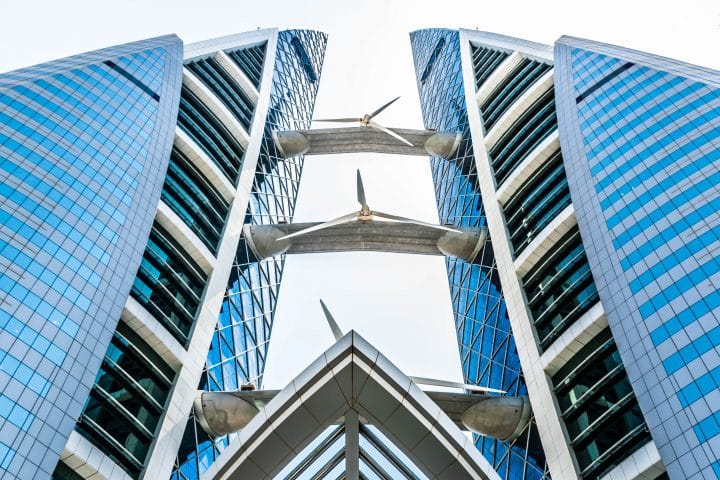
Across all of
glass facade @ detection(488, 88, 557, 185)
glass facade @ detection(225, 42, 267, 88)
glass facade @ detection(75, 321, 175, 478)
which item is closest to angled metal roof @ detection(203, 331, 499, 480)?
glass facade @ detection(75, 321, 175, 478)

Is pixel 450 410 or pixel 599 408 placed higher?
pixel 450 410

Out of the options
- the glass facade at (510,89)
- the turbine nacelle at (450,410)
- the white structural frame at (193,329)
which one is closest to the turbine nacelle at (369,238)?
the white structural frame at (193,329)

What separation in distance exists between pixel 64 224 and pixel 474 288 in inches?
1567

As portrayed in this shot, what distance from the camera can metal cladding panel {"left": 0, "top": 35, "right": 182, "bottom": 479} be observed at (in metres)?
28.9

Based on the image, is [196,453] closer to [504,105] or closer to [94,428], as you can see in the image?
[94,428]

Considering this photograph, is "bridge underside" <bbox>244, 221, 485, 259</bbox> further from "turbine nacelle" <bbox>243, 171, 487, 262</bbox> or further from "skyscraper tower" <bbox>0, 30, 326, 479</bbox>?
"skyscraper tower" <bbox>0, 30, 326, 479</bbox>

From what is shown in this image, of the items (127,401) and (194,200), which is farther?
(194,200)

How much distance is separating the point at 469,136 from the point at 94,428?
174 feet

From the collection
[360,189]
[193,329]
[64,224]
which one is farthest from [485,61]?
[64,224]

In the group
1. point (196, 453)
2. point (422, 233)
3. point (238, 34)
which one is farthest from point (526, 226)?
point (238, 34)

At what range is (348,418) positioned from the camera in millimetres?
24109

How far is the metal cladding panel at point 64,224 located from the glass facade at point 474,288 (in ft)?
89.5

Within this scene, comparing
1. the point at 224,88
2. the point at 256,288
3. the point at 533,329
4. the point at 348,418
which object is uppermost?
the point at 224,88

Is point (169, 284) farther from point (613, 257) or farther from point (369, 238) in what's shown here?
point (613, 257)
